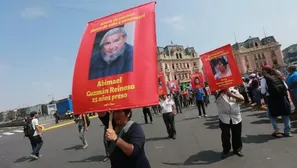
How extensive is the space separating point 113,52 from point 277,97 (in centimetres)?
561

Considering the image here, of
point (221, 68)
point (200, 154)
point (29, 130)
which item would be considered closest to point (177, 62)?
point (29, 130)

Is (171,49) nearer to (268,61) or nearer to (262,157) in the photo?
(268,61)

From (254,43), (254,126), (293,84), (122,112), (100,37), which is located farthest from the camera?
(254,43)

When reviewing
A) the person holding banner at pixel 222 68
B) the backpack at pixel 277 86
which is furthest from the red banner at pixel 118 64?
the backpack at pixel 277 86

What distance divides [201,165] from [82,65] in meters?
3.79

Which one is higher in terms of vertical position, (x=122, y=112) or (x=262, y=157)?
(x=122, y=112)

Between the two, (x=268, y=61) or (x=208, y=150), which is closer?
(x=208, y=150)

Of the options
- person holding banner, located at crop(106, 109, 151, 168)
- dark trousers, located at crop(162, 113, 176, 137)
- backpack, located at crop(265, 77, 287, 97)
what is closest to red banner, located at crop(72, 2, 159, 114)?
person holding banner, located at crop(106, 109, 151, 168)

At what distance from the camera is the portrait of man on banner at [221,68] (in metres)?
6.72

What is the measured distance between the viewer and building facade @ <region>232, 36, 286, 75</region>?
93.9m

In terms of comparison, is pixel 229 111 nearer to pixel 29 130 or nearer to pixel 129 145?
pixel 129 145

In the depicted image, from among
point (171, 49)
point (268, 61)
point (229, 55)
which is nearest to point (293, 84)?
point (229, 55)

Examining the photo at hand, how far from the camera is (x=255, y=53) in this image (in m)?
96.9

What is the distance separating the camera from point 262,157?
17.8 feet
